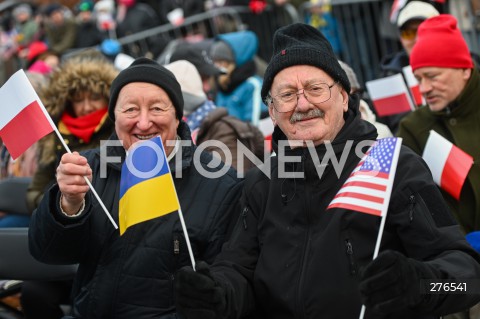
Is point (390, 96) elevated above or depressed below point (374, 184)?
below

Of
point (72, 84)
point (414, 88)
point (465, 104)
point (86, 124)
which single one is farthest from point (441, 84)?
point (72, 84)

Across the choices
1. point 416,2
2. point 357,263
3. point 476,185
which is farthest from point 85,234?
point 416,2

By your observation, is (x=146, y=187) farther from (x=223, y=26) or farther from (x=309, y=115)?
(x=223, y=26)

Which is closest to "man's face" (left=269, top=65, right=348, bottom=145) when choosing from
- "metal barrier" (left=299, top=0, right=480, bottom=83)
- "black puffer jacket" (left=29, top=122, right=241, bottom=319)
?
"black puffer jacket" (left=29, top=122, right=241, bottom=319)

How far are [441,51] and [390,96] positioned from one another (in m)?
1.03

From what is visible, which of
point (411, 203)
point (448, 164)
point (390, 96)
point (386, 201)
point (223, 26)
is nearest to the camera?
point (386, 201)

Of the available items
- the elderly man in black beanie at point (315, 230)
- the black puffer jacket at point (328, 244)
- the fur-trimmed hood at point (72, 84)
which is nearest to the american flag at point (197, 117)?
the fur-trimmed hood at point (72, 84)

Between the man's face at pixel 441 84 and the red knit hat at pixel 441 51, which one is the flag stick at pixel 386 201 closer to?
the man's face at pixel 441 84

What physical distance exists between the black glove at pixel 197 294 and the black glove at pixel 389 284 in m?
0.63

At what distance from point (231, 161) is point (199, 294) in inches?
93.8

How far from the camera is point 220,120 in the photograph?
588cm

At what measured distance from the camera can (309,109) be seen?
3.60 meters

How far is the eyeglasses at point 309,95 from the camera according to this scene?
3.59 m

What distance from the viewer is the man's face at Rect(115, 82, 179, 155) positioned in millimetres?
4250
